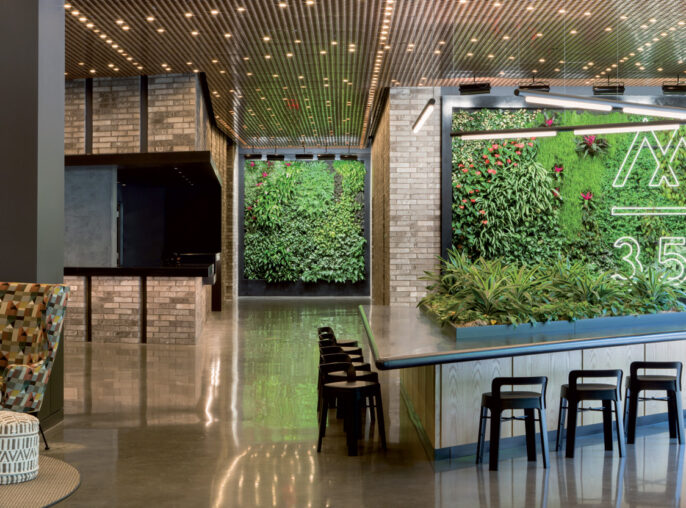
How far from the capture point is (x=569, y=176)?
446 inches

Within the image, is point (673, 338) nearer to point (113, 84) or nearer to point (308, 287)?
point (113, 84)

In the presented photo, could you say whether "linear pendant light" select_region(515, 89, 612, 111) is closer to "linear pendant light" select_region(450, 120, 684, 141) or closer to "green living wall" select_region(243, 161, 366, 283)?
"linear pendant light" select_region(450, 120, 684, 141)

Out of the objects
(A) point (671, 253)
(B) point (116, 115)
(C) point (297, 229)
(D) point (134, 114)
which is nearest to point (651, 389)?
(A) point (671, 253)

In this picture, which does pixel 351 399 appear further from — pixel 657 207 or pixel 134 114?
pixel 657 207

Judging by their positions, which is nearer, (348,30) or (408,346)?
(408,346)

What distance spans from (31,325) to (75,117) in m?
7.00

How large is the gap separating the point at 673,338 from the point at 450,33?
4.89m

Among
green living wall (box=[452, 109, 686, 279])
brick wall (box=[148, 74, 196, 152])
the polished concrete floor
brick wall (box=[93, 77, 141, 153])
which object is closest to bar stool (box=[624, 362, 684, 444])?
the polished concrete floor

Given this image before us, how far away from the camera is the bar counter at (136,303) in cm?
1069

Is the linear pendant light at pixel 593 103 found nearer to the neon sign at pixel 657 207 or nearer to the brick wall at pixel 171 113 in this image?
the neon sign at pixel 657 207

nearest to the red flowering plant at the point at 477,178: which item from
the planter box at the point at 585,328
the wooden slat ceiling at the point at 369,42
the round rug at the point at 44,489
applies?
the wooden slat ceiling at the point at 369,42

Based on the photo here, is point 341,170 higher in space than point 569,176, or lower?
higher

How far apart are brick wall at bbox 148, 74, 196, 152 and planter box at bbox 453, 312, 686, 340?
23.1 ft

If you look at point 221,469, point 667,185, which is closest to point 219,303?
point 667,185
